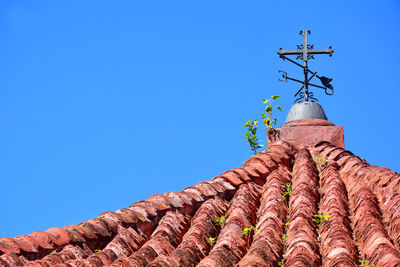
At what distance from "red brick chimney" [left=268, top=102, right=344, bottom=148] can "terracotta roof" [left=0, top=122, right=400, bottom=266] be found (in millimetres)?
1185

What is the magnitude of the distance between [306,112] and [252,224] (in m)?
3.74

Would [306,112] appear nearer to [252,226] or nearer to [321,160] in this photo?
[321,160]

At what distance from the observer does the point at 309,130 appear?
927 centimetres

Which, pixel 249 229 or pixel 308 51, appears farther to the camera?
pixel 308 51

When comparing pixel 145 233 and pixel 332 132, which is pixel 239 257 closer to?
pixel 145 233

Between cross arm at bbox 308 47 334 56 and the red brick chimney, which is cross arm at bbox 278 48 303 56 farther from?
the red brick chimney

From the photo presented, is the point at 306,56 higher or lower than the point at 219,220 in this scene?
higher

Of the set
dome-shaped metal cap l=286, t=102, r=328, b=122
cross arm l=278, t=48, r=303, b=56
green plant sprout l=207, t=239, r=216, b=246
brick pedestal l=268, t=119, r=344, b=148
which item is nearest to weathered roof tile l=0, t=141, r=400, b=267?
green plant sprout l=207, t=239, r=216, b=246

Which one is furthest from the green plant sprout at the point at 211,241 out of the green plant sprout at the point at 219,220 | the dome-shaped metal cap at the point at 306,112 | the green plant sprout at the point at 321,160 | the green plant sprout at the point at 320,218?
the dome-shaped metal cap at the point at 306,112

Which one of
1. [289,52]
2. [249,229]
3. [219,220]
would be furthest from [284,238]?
[289,52]

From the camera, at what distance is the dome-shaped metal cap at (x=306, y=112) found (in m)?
9.58

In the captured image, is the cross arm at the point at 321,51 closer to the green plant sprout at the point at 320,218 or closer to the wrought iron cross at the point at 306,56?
the wrought iron cross at the point at 306,56

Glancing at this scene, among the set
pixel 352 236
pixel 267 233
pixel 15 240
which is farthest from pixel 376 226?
pixel 15 240

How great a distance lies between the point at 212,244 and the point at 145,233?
3.00ft
